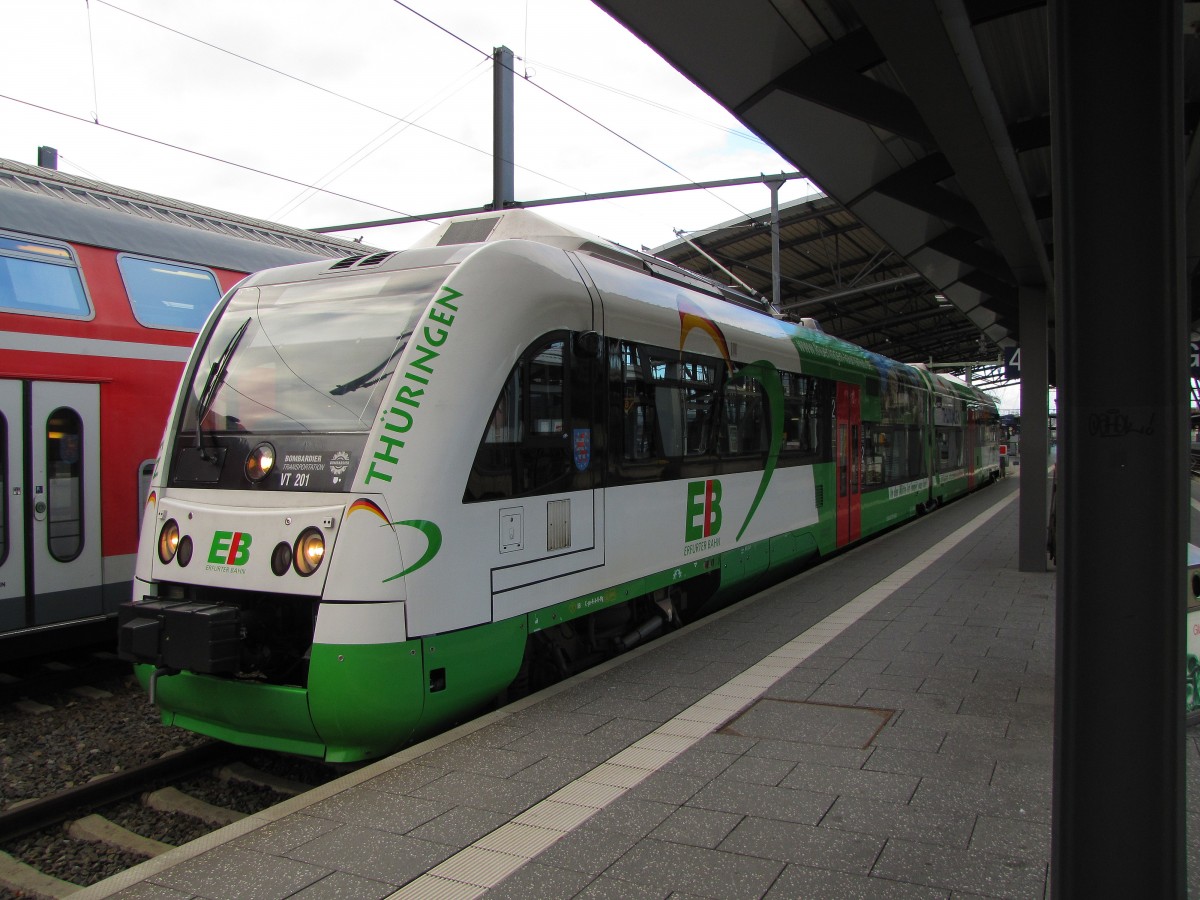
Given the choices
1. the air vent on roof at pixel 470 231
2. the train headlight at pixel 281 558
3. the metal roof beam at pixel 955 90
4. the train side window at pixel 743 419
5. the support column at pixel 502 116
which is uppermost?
the support column at pixel 502 116

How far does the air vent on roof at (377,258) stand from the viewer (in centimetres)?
534

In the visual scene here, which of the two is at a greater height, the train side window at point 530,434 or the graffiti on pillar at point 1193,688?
the train side window at point 530,434

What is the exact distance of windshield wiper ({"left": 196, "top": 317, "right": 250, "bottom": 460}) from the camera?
5.25 metres

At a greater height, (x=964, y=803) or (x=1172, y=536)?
(x=1172, y=536)

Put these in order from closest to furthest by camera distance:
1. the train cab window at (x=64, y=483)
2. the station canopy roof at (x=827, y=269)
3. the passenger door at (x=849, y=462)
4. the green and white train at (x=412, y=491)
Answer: the green and white train at (x=412, y=491) → the train cab window at (x=64, y=483) → the passenger door at (x=849, y=462) → the station canopy roof at (x=827, y=269)

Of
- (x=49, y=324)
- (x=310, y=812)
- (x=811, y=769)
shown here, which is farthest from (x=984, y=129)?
(x=49, y=324)

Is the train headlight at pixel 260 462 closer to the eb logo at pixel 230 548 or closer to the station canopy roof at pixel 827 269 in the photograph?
the eb logo at pixel 230 548

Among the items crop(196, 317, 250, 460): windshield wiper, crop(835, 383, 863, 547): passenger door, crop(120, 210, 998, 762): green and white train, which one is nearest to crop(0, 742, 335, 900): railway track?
crop(120, 210, 998, 762): green and white train

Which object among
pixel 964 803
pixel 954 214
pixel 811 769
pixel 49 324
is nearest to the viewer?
pixel 964 803

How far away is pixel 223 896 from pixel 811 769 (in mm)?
2465

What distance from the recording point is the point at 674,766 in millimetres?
4145

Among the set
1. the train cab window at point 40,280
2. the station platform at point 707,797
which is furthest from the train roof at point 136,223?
the station platform at point 707,797

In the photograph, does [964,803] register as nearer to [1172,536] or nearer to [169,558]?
[1172,536]

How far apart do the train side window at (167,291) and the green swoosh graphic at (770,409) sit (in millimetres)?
4807
